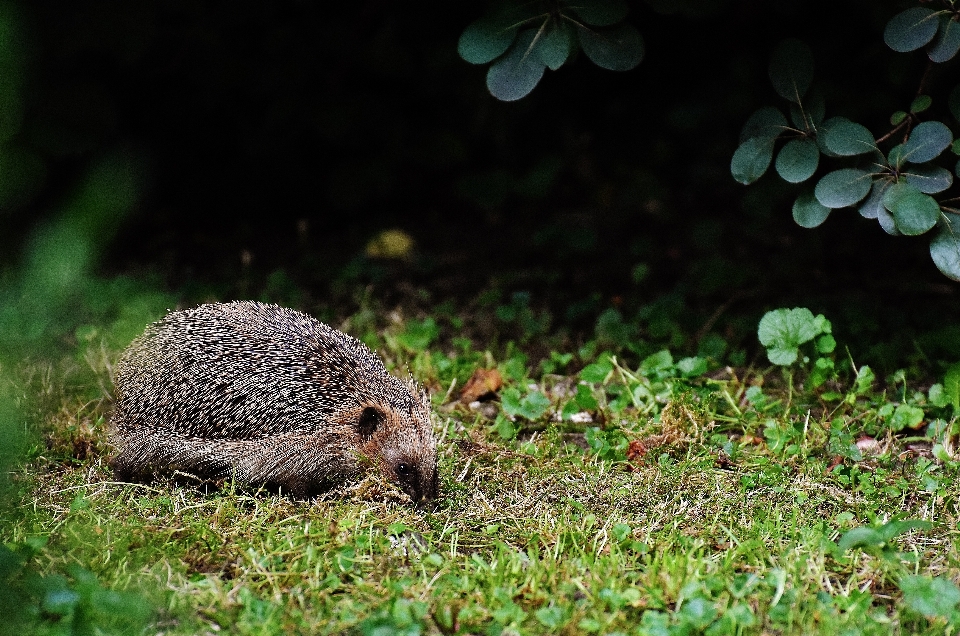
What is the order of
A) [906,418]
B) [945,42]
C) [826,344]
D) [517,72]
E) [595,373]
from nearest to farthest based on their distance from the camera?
[945,42] → [517,72] → [906,418] → [826,344] → [595,373]

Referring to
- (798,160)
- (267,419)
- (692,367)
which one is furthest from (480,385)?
(798,160)

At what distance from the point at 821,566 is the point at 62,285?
2.52m

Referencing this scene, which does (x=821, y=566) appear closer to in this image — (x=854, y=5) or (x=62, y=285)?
(x=62, y=285)

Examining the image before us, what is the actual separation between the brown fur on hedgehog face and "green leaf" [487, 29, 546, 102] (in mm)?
1377

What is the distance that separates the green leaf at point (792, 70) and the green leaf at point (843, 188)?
1.31ft

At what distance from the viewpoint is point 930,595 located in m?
2.83

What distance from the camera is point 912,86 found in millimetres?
4973

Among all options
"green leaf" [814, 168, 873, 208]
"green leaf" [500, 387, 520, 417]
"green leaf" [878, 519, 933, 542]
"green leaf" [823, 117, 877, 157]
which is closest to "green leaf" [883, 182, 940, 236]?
"green leaf" [814, 168, 873, 208]

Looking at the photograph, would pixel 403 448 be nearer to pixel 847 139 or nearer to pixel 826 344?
pixel 826 344

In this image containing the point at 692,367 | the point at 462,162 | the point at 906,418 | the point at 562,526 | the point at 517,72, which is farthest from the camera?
the point at 462,162

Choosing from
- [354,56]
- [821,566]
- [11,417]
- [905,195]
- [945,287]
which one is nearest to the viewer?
[11,417]

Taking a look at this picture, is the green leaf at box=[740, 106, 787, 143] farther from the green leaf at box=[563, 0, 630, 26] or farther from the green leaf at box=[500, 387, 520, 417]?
the green leaf at box=[500, 387, 520, 417]

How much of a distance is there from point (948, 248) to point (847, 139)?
1.95 feet

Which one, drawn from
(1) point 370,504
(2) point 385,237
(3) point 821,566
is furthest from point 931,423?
(2) point 385,237
